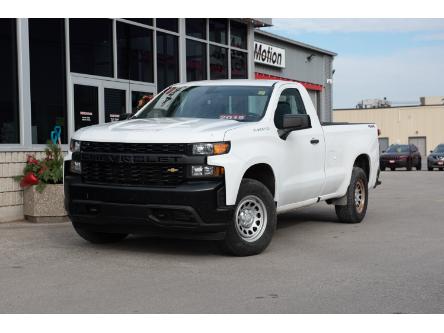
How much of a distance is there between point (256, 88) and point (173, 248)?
228cm

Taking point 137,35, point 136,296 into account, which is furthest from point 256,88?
point 137,35

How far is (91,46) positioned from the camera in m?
13.5

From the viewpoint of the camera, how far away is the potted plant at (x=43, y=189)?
10703 mm

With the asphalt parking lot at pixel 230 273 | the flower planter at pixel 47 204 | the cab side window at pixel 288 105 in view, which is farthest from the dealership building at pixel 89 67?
the cab side window at pixel 288 105

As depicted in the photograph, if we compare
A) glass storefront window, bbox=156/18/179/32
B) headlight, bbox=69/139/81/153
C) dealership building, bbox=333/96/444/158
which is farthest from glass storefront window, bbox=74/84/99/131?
dealership building, bbox=333/96/444/158

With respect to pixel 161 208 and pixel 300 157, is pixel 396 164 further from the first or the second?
pixel 161 208

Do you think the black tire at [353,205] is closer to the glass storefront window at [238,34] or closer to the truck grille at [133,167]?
the truck grille at [133,167]

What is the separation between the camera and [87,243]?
8461 mm

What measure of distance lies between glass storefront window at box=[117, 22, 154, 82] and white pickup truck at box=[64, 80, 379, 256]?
597cm

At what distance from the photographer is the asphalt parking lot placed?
5309mm

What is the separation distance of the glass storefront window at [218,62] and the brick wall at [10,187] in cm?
834

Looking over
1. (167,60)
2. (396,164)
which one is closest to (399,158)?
(396,164)

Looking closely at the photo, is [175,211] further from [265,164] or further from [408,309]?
[408,309]

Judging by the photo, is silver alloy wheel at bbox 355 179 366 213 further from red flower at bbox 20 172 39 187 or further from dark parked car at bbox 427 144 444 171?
dark parked car at bbox 427 144 444 171
